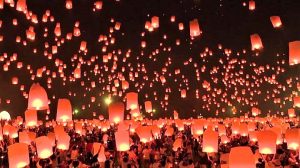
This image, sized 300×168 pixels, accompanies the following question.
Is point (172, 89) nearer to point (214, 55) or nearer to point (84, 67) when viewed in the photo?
point (214, 55)

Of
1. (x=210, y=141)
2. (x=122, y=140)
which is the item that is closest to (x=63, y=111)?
(x=122, y=140)

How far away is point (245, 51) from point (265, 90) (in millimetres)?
4580

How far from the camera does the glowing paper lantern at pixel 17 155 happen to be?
24.4ft

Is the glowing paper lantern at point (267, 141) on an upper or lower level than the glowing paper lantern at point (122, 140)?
lower

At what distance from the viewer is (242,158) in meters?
6.70

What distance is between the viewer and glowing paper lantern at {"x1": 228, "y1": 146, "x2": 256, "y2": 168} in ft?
22.0

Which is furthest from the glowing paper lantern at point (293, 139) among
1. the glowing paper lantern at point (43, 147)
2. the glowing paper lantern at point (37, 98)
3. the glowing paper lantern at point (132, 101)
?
the glowing paper lantern at point (37, 98)

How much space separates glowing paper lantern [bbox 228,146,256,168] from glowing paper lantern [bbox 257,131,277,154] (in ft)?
7.80

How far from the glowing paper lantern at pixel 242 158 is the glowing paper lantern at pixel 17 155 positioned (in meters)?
3.52

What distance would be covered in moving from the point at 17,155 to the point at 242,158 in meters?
3.73

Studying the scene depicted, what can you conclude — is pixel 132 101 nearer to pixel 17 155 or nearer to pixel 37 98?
pixel 37 98

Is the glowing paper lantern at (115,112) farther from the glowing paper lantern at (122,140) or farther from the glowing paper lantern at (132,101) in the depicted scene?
the glowing paper lantern at (132,101)

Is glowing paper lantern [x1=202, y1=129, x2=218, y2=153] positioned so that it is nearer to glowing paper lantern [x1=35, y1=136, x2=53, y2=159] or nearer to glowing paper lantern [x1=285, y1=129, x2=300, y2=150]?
glowing paper lantern [x1=285, y1=129, x2=300, y2=150]

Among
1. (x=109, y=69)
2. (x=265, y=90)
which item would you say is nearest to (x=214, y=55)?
(x=265, y=90)
